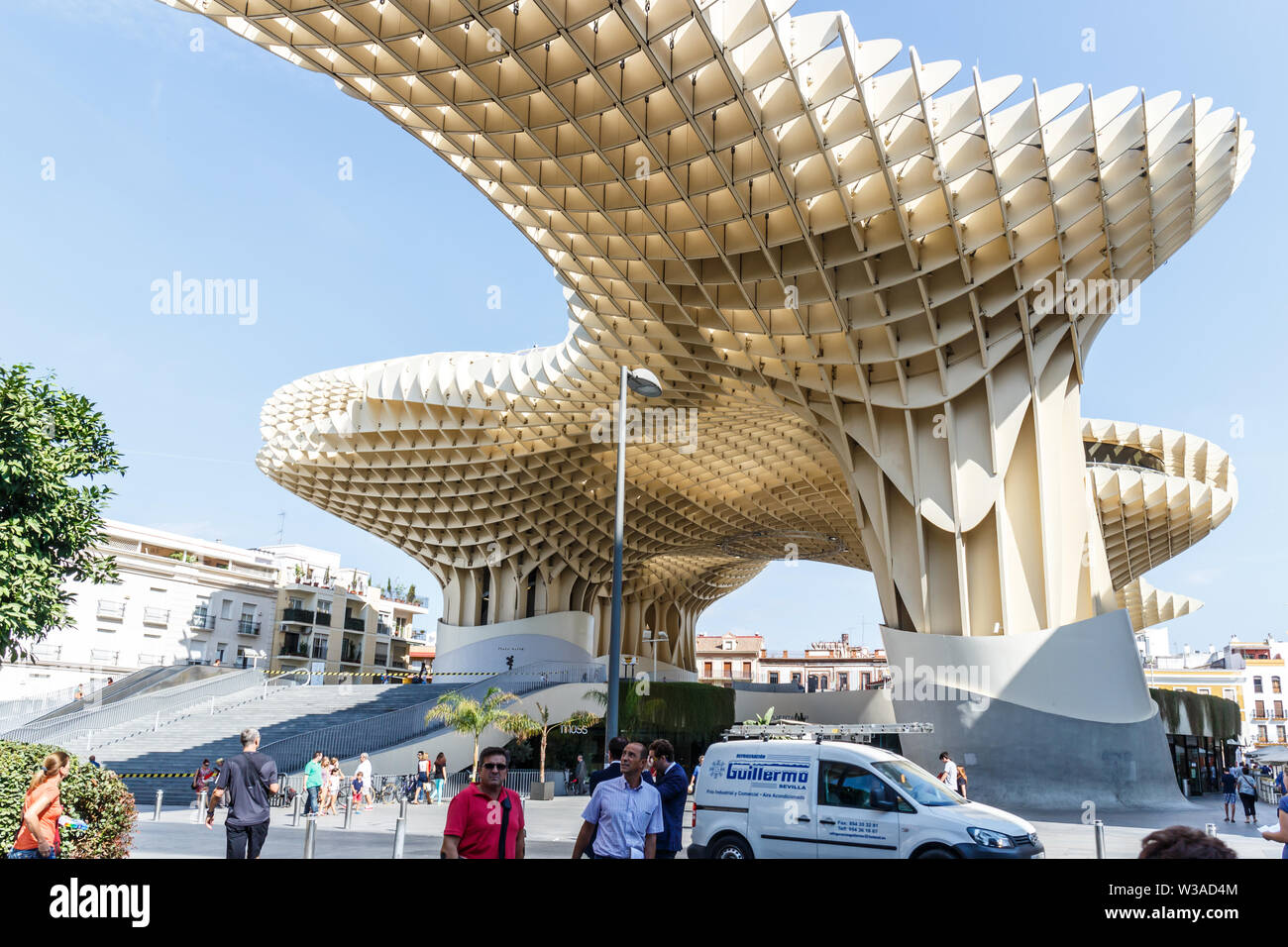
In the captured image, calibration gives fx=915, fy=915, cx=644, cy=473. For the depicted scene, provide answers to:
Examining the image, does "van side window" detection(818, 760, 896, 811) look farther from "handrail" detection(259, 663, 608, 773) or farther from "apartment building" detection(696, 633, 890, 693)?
"apartment building" detection(696, 633, 890, 693)

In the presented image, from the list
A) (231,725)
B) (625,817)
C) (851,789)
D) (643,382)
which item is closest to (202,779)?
(231,725)

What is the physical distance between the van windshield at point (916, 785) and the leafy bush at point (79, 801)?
8.42m

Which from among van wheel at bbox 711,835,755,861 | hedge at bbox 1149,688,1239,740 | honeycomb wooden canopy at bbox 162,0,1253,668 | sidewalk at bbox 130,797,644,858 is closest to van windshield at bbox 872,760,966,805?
van wheel at bbox 711,835,755,861

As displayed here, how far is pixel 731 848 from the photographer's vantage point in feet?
37.0

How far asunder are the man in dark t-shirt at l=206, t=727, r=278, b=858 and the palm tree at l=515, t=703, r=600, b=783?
20.5m

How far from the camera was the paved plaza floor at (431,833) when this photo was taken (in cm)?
1428

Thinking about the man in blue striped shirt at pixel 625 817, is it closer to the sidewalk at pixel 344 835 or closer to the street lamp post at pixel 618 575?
the street lamp post at pixel 618 575

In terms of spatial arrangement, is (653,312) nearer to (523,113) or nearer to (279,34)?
(523,113)

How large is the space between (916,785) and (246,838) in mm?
7427

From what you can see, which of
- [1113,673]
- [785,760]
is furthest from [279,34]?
[1113,673]

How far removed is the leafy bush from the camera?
29.4ft

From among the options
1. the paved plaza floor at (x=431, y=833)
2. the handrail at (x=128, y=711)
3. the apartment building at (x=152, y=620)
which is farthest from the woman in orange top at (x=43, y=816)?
the apartment building at (x=152, y=620)
